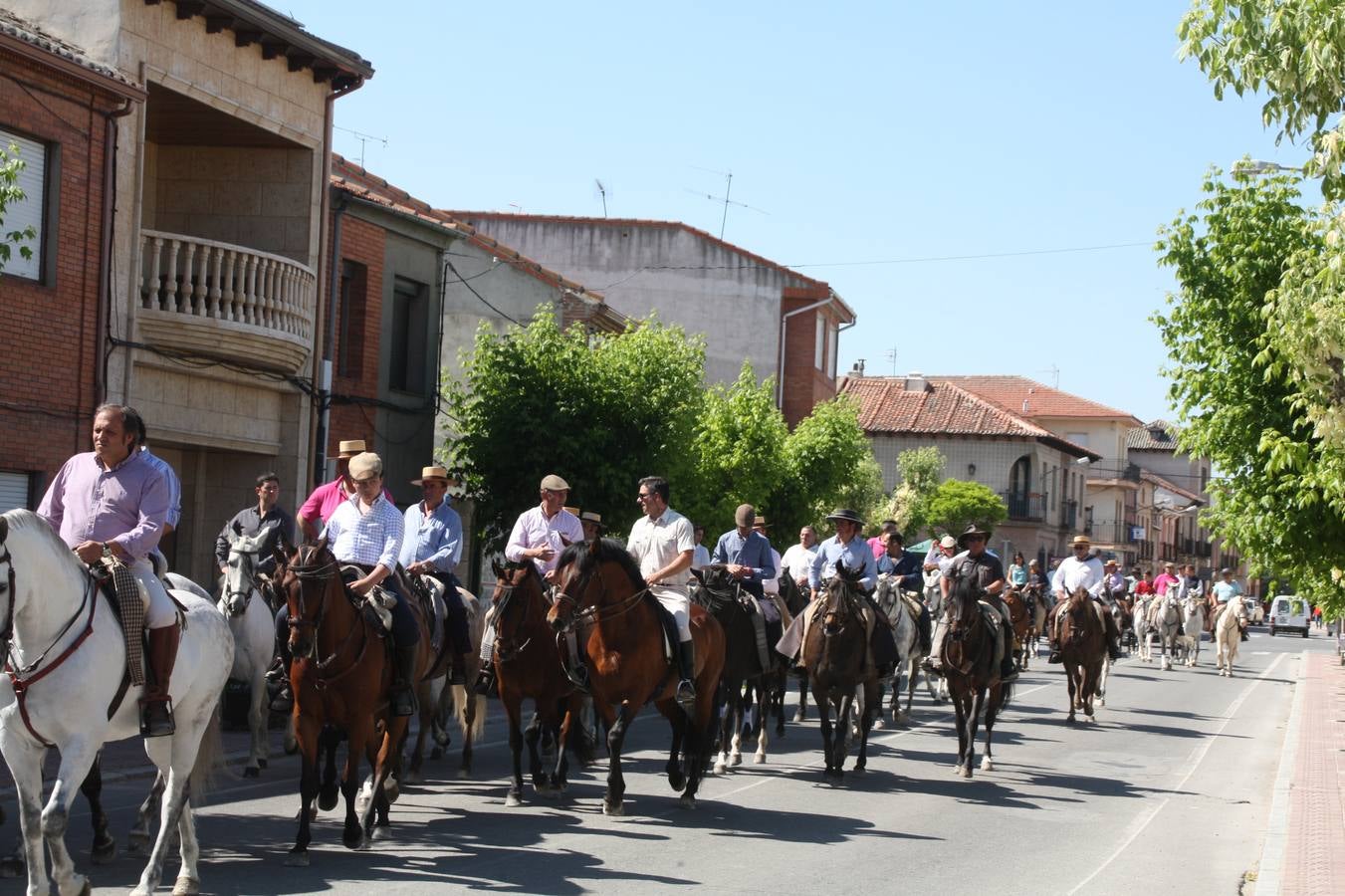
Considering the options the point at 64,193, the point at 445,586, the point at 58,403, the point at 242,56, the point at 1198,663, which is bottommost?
the point at 1198,663

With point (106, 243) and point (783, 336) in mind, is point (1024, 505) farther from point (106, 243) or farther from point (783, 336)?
point (106, 243)

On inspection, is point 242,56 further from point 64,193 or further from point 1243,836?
point 1243,836

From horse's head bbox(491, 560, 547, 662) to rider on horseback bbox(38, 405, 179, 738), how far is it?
414 centimetres

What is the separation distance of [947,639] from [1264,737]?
27.6ft

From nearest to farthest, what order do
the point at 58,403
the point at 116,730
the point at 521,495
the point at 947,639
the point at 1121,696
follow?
the point at 116,730
the point at 947,639
the point at 58,403
the point at 521,495
the point at 1121,696

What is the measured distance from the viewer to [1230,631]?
36219 mm

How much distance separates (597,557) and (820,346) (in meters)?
44.4

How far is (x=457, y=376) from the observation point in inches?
1197

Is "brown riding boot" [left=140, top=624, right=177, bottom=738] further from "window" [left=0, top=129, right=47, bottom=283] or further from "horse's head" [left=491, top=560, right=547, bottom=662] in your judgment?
"window" [left=0, top=129, right=47, bottom=283]

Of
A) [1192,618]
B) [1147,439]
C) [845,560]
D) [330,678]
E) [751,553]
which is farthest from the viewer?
[1147,439]

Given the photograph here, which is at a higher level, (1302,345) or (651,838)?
(1302,345)

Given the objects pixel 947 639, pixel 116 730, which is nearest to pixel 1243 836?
pixel 947 639

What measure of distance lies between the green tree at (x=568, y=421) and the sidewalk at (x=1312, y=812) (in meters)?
10.5

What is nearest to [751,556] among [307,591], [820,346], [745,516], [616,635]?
[745,516]
